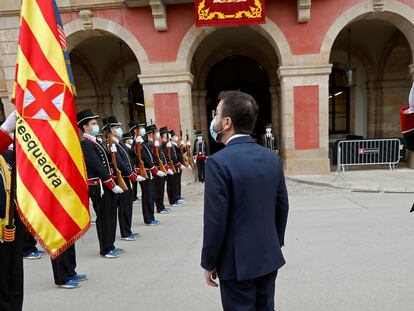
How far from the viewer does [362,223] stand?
5.25 m

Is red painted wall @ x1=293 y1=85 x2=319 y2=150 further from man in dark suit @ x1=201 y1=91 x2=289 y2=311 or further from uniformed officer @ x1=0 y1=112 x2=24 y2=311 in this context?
uniformed officer @ x1=0 y1=112 x2=24 y2=311

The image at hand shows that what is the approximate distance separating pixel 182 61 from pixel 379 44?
31.9 feet

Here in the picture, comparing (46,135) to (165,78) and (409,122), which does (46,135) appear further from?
(165,78)

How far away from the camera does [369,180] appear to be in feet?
30.1

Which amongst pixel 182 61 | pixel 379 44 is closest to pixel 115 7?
pixel 182 61

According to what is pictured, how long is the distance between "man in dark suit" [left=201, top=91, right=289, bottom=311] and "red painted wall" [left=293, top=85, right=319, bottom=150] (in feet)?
29.7

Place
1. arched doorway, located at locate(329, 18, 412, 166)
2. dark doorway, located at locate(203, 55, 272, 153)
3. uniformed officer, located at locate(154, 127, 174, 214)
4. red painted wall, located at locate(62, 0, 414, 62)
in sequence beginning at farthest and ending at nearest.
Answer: dark doorway, located at locate(203, 55, 272, 153)
arched doorway, located at locate(329, 18, 412, 166)
red painted wall, located at locate(62, 0, 414, 62)
uniformed officer, located at locate(154, 127, 174, 214)

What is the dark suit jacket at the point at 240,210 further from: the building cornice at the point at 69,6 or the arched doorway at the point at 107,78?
the arched doorway at the point at 107,78

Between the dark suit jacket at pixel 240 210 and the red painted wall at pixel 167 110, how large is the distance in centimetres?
892

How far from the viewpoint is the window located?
602 inches

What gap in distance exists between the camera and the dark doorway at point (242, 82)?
16.7m

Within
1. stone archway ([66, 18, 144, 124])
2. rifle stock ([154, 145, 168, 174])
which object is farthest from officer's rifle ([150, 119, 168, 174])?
stone archway ([66, 18, 144, 124])

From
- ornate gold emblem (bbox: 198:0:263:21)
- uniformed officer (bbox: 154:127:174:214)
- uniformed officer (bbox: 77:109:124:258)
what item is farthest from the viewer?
ornate gold emblem (bbox: 198:0:263:21)

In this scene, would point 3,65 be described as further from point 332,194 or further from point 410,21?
point 410,21
